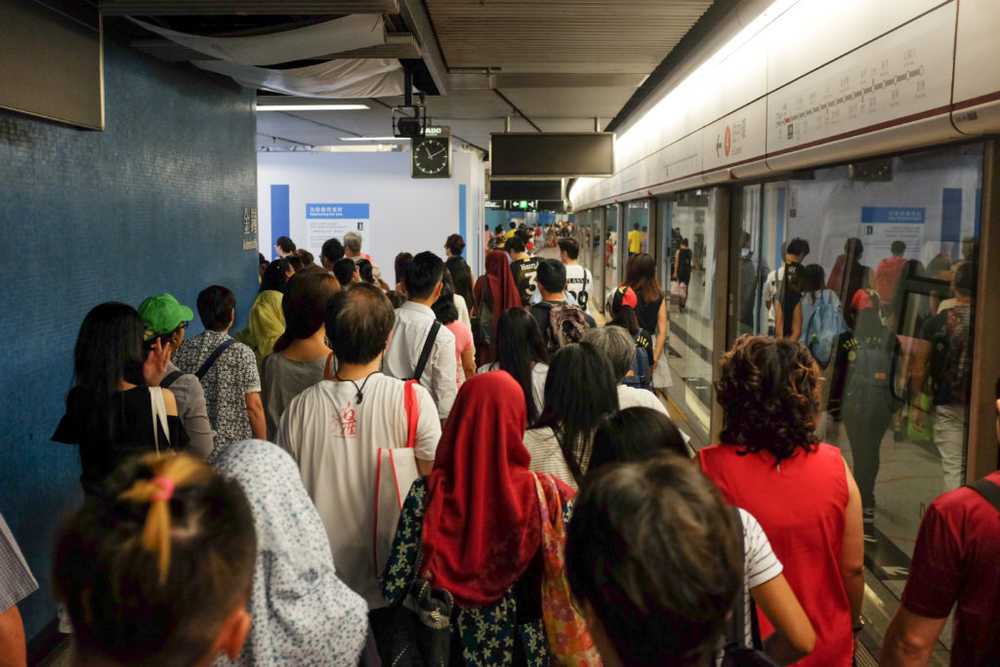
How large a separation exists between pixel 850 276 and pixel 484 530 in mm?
3209

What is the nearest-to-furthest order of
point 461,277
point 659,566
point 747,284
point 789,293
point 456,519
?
point 659,566, point 456,519, point 789,293, point 461,277, point 747,284

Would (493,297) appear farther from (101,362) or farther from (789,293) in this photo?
(101,362)

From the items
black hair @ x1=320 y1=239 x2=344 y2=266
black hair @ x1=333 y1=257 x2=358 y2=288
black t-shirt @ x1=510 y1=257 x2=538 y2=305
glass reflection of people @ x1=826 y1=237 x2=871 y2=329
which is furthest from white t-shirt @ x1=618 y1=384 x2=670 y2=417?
black t-shirt @ x1=510 y1=257 x2=538 y2=305

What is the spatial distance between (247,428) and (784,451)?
7.53 ft

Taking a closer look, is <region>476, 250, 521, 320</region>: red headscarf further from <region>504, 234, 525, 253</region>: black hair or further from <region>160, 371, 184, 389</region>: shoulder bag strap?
<region>160, 371, 184, 389</region>: shoulder bag strap

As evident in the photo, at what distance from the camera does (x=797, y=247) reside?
5422 millimetres

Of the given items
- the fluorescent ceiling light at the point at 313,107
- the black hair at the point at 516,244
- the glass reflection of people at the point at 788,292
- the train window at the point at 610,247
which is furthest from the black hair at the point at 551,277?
the train window at the point at 610,247

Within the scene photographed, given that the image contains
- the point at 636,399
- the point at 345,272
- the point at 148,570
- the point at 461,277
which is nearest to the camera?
the point at 148,570

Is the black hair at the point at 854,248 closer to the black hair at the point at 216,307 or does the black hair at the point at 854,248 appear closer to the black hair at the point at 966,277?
the black hair at the point at 966,277

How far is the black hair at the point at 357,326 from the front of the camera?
8.51 ft

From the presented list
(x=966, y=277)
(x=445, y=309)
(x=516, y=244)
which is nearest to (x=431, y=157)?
A: (x=516, y=244)

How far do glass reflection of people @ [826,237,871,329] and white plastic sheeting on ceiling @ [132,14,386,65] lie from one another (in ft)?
8.44

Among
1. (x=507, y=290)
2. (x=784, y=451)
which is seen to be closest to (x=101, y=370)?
(x=784, y=451)

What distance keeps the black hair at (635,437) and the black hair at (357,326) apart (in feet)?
2.69
